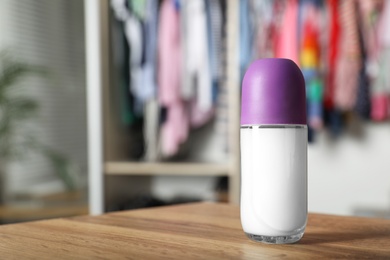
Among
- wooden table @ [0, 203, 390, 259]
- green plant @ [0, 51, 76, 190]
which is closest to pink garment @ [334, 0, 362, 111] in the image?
wooden table @ [0, 203, 390, 259]

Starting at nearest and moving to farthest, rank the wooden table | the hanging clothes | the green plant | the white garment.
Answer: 1. the wooden table
2. the hanging clothes
3. the white garment
4. the green plant

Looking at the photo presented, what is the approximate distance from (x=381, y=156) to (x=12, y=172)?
2.12 meters

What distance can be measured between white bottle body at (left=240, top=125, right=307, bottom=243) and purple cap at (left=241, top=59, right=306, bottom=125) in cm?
1

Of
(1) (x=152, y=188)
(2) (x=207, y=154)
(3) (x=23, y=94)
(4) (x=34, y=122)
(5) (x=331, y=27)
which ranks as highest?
(5) (x=331, y=27)

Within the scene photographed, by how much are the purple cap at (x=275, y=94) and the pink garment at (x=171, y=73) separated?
5.52 ft

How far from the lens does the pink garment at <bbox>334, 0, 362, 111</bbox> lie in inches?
80.4

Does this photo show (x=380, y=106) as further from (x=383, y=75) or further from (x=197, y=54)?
(x=197, y=54)

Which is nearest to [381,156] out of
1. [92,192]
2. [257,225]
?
[92,192]

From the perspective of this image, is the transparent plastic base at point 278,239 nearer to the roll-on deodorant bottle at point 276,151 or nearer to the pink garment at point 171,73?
the roll-on deodorant bottle at point 276,151

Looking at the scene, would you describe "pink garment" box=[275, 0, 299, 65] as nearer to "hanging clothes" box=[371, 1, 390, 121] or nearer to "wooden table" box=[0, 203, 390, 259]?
"hanging clothes" box=[371, 1, 390, 121]

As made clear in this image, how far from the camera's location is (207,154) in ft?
8.91

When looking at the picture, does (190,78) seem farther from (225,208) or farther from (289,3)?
(225,208)

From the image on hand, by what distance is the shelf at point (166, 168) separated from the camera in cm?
225

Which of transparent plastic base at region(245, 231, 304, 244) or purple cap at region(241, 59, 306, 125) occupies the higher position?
purple cap at region(241, 59, 306, 125)
